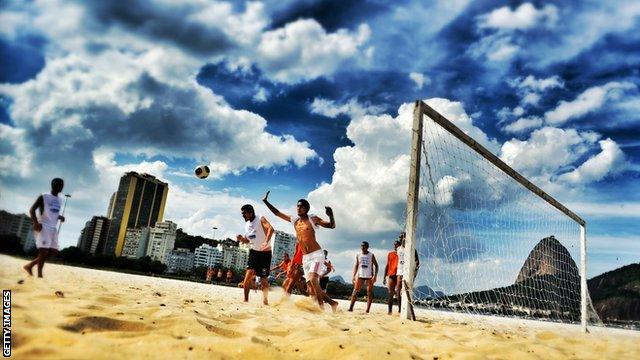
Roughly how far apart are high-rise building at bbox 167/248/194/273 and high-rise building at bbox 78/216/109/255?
21.9 m

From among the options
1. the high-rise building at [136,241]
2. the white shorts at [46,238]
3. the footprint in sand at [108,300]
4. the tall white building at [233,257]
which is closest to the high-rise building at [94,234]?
the high-rise building at [136,241]

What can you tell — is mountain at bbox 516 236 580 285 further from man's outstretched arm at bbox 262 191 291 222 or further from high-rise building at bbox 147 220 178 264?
high-rise building at bbox 147 220 178 264

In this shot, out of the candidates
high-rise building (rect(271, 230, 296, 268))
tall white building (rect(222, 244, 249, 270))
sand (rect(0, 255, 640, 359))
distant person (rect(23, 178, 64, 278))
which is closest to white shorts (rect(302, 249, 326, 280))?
sand (rect(0, 255, 640, 359))

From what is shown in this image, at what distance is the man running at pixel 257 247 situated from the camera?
22.3 feet

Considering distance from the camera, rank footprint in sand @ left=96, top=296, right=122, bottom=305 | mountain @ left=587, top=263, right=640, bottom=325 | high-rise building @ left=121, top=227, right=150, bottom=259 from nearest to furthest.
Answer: footprint in sand @ left=96, top=296, right=122, bottom=305 → mountain @ left=587, top=263, right=640, bottom=325 → high-rise building @ left=121, top=227, right=150, bottom=259

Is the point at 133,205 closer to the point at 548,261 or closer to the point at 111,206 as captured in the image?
the point at 111,206

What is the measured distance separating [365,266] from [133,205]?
451 ft

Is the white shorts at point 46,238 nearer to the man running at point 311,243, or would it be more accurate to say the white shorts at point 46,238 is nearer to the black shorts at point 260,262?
the black shorts at point 260,262

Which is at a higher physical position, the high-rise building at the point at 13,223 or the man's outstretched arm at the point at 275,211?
the man's outstretched arm at the point at 275,211

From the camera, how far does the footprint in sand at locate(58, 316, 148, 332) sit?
98.9 inches

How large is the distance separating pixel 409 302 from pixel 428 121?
316 cm

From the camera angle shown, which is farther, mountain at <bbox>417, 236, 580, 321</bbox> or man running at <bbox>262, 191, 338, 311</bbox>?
mountain at <bbox>417, 236, 580, 321</bbox>

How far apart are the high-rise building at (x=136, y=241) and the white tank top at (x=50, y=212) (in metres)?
134

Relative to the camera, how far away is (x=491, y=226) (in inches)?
342
